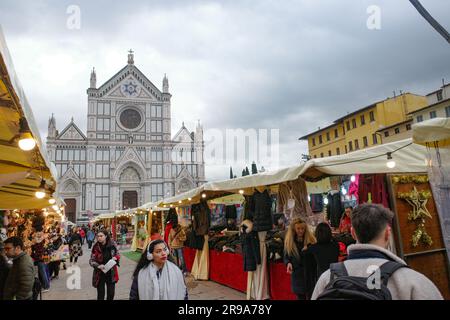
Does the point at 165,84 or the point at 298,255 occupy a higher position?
the point at 165,84

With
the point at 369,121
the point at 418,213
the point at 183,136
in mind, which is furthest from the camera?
the point at 183,136

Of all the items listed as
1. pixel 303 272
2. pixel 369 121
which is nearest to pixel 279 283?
pixel 303 272

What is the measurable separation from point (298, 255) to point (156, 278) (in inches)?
92.8

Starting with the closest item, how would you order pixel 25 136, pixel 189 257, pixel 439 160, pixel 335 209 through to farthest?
pixel 25 136 < pixel 439 160 < pixel 335 209 < pixel 189 257

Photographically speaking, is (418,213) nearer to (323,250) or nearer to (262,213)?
(323,250)

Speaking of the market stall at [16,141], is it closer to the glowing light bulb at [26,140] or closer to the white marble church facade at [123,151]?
the glowing light bulb at [26,140]

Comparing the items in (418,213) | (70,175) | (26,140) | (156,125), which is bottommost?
(418,213)

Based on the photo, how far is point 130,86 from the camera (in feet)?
142

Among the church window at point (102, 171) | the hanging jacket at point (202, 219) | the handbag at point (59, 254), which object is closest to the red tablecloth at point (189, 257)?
the hanging jacket at point (202, 219)

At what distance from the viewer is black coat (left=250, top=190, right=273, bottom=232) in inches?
239

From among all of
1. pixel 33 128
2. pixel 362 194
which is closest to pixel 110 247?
pixel 33 128

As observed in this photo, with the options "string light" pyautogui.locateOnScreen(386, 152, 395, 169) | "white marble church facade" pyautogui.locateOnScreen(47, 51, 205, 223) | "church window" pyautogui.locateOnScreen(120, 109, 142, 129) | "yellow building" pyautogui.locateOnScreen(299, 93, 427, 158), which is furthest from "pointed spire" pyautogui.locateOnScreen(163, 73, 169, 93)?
"string light" pyautogui.locateOnScreen(386, 152, 395, 169)

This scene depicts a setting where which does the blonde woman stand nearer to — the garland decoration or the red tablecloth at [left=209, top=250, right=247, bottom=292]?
the garland decoration
